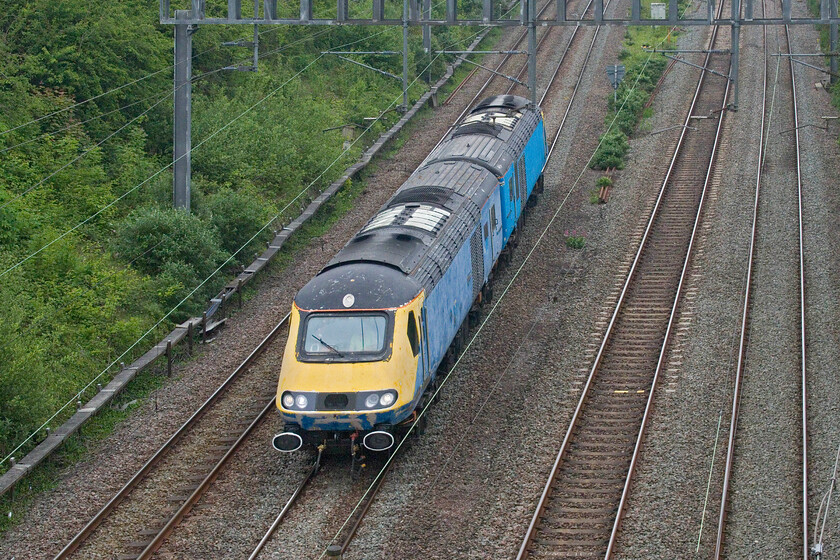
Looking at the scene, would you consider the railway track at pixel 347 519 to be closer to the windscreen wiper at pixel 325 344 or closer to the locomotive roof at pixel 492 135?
the windscreen wiper at pixel 325 344

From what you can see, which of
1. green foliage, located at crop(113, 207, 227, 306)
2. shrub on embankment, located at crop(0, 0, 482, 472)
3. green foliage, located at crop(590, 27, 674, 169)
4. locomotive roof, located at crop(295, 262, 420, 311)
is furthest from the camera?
green foliage, located at crop(590, 27, 674, 169)

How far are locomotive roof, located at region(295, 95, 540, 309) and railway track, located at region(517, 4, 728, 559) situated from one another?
353 cm

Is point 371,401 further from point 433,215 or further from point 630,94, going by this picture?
point 630,94

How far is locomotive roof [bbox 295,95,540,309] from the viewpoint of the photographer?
53.9 ft

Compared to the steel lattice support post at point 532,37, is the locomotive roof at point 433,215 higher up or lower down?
lower down

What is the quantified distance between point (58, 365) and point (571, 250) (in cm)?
1250

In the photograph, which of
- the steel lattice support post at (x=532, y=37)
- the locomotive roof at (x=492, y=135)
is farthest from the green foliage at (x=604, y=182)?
the steel lattice support post at (x=532, y=37)

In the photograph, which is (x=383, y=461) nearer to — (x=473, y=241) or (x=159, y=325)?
(x=473, y=241)

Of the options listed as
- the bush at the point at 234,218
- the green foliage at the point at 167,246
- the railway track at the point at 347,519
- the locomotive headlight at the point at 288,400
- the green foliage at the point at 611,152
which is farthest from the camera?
the green foliage at the point at 611,152

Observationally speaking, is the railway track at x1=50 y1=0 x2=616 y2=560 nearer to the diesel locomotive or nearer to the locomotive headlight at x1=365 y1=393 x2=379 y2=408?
the diesel locomotive

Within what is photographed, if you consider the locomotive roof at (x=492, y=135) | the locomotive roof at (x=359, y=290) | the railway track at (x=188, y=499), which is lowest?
the railway track at (x=188, y=499)

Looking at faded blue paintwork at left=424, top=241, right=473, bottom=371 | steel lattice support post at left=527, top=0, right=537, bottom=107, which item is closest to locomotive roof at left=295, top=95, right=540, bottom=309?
faded blue paintwork at left=424, top=241, right=473, bottom=371

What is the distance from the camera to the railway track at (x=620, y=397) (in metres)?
14.3

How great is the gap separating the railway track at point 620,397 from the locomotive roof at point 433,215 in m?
3.53
